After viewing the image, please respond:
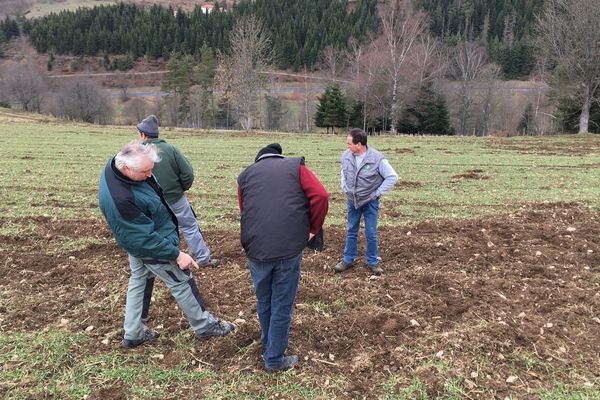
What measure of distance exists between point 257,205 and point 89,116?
75.4 metres

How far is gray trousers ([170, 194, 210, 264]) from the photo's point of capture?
696 centimetres

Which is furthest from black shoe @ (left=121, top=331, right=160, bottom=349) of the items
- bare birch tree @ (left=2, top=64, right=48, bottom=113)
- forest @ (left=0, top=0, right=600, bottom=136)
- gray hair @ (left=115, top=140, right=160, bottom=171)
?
bare birch tree @ (left=2, top=64, right=48, bottom=113)

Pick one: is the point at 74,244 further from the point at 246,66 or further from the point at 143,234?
the point at 246,66

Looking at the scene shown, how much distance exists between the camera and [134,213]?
4.02 metres

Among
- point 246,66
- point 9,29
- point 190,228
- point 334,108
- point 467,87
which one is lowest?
point 190,228

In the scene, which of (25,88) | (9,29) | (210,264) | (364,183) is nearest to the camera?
(364,183)

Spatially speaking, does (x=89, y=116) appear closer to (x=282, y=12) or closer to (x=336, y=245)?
(x=336, y=245)

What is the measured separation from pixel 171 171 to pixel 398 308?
372cm

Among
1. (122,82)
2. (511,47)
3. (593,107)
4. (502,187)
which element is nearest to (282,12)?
(122,82)

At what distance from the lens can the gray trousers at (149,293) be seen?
4473mm

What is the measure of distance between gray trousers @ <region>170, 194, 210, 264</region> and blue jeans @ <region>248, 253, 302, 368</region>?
300cm

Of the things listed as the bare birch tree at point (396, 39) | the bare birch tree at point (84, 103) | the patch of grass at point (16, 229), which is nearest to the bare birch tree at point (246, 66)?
the bare birch tree at point (396, 39)

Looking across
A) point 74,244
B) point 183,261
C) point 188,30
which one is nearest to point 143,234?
point 183,261

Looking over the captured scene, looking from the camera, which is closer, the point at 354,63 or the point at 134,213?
the point at 134,213
